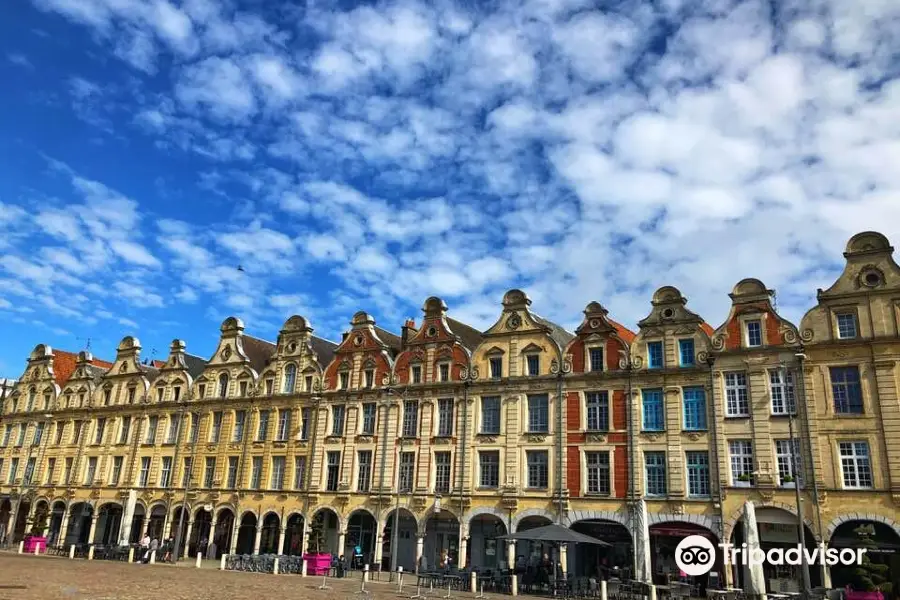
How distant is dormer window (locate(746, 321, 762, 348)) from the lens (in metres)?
31.2

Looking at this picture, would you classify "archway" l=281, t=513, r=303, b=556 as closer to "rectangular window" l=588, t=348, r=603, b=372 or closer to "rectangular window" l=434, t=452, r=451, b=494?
"rectangular window" l=434, t=452, r=451, b=494

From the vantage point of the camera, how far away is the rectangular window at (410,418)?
39.1 meters

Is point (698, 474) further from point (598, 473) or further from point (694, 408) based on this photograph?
→ point (598, 473)

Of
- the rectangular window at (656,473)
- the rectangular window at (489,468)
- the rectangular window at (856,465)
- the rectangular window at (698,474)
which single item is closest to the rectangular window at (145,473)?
the rectangular window at (489,468)

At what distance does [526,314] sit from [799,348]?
1257 centimetres

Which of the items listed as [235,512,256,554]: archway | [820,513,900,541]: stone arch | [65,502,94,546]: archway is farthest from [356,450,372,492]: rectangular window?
[65,502,94,546]: archway

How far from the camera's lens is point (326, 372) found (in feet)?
142

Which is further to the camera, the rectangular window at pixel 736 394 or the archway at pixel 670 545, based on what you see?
the rectangular window at pixel 736 394

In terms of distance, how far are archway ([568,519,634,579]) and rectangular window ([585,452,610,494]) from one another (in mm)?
1389

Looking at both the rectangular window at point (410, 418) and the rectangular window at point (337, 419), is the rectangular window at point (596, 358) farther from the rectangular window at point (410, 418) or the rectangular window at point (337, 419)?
the rectangular window at point (337, 419)

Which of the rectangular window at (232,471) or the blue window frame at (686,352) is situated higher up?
the blue window frame at (686,352)

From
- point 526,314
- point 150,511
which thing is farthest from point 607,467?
point 150,511

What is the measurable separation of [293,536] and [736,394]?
80.6 ft

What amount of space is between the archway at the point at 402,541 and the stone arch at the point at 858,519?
1863 centimetres
